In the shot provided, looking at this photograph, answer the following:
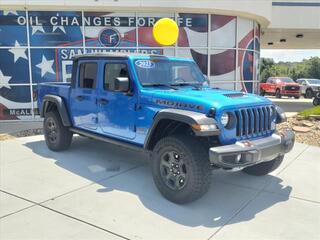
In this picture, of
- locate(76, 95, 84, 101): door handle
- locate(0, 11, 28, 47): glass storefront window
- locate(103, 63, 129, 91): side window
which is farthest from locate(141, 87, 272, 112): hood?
locate(0, 11, 28, 47): glass storefront window

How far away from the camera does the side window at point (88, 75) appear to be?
612 cm

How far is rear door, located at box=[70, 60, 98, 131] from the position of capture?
6082 mm

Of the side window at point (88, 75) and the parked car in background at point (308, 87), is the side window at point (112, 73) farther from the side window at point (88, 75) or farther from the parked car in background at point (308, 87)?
the parked car in background at point (308, 87)

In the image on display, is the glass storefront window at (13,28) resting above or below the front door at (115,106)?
above

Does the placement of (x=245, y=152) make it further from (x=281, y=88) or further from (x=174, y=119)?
(x=281, y=88)

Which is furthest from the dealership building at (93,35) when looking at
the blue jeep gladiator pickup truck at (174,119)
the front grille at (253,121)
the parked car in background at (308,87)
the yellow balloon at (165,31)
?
the parked car in background at (308,87)

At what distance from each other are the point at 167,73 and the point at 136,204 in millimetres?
2156

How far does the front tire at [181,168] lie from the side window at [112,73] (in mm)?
1420

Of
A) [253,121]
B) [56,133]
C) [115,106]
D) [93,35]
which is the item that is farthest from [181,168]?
[93,35]

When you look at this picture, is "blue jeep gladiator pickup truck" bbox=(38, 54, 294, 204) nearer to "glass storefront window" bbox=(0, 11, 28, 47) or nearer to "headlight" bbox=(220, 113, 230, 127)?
"headlight" bbox=(220, 113, 230, 127)

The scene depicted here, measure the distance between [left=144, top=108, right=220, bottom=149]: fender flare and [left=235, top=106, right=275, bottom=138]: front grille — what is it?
43cm

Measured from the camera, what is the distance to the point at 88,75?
20.6 ft

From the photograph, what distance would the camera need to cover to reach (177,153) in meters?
4.46

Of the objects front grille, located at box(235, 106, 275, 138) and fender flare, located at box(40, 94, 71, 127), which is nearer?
front grille, located at box(235, 106, 275, 138)
